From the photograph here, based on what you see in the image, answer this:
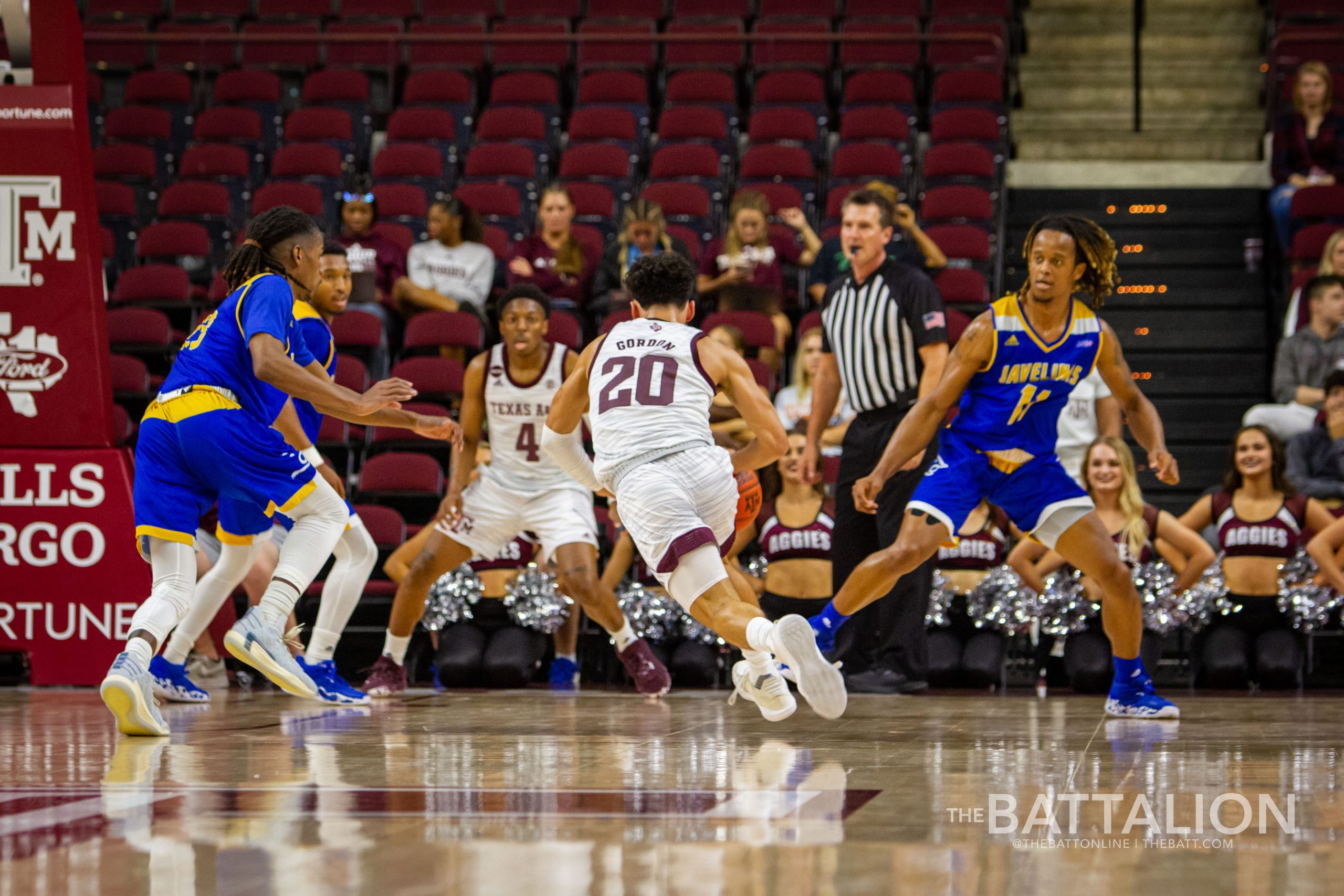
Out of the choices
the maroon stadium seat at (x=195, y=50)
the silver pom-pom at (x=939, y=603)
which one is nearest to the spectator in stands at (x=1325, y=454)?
the silver pom-pom at (x=939, y=603)

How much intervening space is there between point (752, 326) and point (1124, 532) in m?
2.68

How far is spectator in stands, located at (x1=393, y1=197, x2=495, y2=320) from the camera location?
9.86 metres

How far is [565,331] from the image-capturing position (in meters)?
9.24

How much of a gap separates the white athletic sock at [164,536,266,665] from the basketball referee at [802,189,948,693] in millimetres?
2483

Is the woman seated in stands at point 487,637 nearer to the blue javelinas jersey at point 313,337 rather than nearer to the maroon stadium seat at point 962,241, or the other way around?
the blue javelinas jersey at point 313,337

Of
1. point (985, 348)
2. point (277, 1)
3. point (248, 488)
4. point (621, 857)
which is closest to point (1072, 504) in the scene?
point (985, 348)

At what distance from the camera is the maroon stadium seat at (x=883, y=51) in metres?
13.0

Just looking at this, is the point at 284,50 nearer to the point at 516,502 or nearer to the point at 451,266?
the point at 451,266

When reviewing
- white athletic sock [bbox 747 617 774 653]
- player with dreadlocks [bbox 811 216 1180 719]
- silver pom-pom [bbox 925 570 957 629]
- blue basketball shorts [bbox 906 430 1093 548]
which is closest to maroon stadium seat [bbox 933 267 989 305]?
silver pom-pom [bbox 925 570 957 629]

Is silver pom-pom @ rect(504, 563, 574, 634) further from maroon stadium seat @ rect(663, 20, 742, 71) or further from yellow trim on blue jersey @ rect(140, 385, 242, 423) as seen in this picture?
maroon stadium seat @ rect(663, 20, 742, 71)

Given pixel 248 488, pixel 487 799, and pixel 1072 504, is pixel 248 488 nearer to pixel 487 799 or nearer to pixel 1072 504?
pixel 487 799

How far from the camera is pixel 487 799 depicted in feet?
11.0

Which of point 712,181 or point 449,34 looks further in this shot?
point 449,34

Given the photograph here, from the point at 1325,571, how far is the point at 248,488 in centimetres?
501
